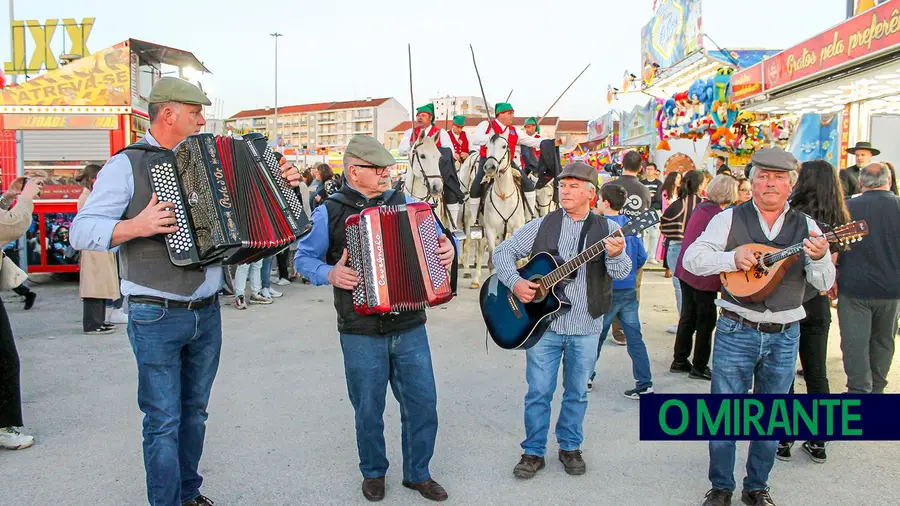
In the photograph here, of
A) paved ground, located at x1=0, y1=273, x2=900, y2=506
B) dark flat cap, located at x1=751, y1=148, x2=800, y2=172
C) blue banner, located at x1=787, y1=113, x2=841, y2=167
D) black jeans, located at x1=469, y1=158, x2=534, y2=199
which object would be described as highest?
blue banner, located at x1=787, y1=113, x2=841, y2=167

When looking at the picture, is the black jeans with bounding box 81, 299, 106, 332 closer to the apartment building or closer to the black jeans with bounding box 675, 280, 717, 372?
the black jeans with bounding box 675, 280, 717, 372

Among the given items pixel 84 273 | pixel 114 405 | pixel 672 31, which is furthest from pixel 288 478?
pixel 672 31

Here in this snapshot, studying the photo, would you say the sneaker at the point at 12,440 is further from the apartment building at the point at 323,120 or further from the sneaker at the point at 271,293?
the apartment building at the point at 323,120

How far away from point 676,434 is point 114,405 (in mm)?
4307

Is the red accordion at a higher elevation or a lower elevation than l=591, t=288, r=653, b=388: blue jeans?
higher

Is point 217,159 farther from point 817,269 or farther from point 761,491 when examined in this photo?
point 761,491

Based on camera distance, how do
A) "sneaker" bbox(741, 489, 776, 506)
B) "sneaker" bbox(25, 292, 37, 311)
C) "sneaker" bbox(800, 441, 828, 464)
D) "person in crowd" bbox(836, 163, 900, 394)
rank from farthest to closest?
"sneaker" bbox(25, 292, 37, 311)
"person in crowd" bbox(836, 163, 900, 394)
"sneaker" bbox(800, 441, 828, 464)
"sneaker" bbox(741, 489, 776, 506)

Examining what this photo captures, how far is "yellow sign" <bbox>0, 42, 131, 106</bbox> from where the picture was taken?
38.9 feet

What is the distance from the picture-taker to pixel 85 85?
11.9 m

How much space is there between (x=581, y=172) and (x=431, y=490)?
6.77ft

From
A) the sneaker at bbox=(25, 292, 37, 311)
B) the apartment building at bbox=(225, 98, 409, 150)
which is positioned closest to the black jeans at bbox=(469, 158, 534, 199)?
the sneaker at bbox=(25, 292, 37, 311)

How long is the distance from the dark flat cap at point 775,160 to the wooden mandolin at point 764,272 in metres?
0.41

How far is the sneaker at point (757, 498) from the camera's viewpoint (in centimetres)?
370

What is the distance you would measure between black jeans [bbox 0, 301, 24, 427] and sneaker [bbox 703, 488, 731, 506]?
438cm
